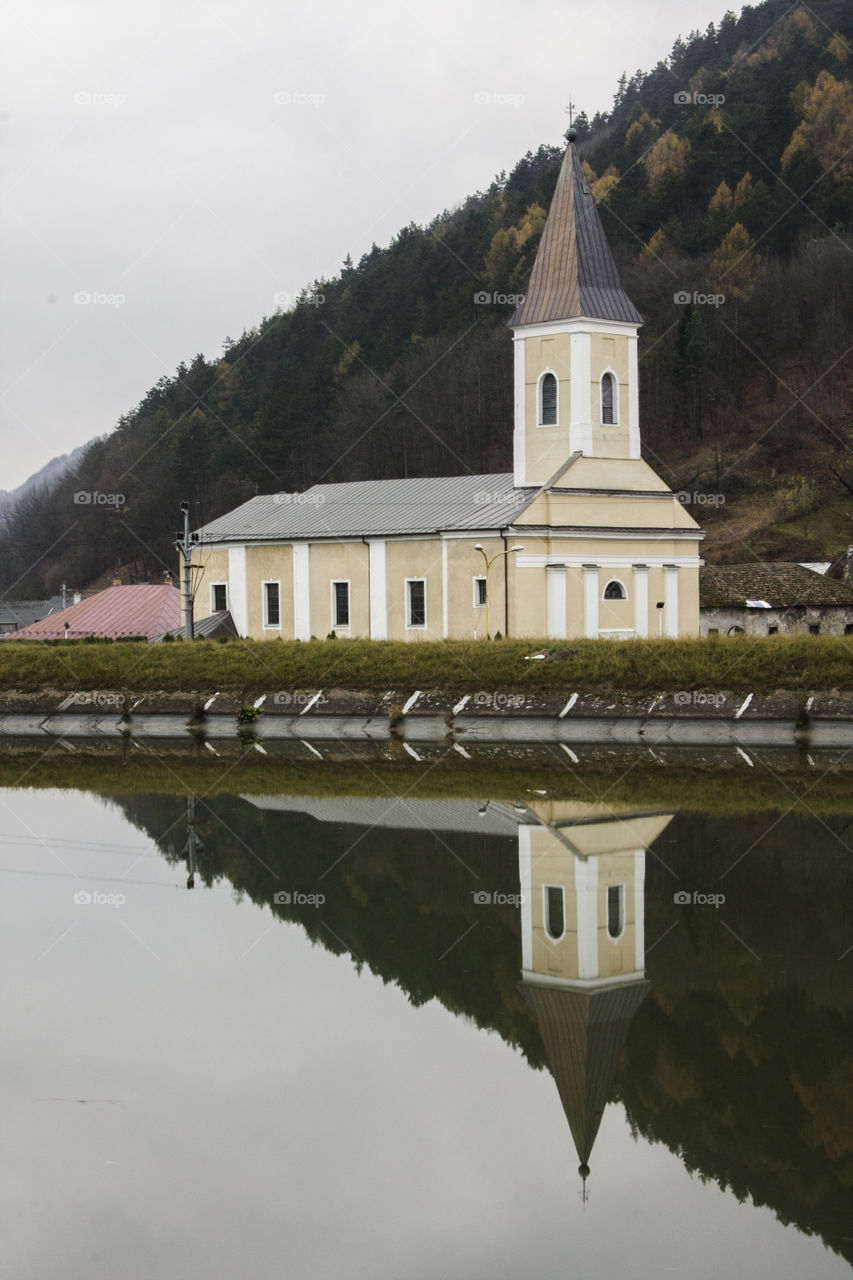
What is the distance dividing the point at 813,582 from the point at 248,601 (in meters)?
17.8

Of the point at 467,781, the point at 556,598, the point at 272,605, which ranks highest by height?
the point at 556,598

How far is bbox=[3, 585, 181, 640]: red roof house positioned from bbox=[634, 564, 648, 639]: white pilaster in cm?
1776

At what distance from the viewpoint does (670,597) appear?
40.4 m

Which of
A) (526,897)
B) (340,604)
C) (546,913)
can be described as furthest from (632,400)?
(546,913)

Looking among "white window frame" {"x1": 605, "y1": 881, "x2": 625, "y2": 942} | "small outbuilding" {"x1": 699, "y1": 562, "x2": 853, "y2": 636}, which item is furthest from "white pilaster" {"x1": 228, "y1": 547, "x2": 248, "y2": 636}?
"white window frame" {"x1": 605, "y1": 881, "x2": 625, "y2": 942}

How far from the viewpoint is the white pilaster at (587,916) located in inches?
458

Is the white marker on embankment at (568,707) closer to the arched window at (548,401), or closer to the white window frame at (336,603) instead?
the arched window at (548,401)

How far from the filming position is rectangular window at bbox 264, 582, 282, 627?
4516 cm

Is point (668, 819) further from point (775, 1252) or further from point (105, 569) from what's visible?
point (105, 569)

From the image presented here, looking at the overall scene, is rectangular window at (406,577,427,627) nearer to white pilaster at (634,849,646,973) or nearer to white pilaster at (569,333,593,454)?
white pilaster at (569,333,593,454)

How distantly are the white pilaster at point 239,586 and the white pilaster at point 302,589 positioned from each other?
1.93 m

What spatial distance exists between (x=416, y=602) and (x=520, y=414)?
5.91m

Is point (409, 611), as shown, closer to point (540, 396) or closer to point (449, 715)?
point (540, 396)

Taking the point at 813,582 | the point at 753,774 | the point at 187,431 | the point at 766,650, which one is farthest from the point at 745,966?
the point at 187,431
